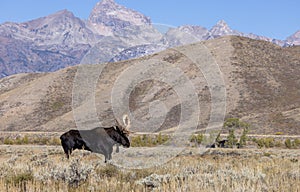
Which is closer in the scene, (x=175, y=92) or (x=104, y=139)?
(x=104, y=139)

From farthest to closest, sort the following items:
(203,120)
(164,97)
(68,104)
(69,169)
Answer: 1. (68,104)
2. (164,97)
3. (203,120)
4. (69,169)

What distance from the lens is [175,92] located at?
305 ft

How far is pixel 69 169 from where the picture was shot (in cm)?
954

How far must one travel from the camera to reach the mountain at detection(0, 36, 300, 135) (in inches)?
2995

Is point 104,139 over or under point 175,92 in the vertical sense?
under

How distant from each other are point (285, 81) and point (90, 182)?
91.1 m

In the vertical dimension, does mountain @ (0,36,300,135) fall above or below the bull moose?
above

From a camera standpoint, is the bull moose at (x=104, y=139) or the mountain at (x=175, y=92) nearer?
the bull moose at (x=104, y=139)

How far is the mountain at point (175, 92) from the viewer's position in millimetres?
76062

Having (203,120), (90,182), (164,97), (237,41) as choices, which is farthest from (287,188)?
(237,41)

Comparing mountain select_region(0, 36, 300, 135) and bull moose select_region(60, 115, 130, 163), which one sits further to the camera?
mountain select_region(0, 36, 300, 135)

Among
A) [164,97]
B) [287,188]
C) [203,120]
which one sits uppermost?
[164,97]

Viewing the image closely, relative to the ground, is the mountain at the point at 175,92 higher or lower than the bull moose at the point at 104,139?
higher

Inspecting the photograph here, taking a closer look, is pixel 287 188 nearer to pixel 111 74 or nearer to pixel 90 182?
pixel 90 182
